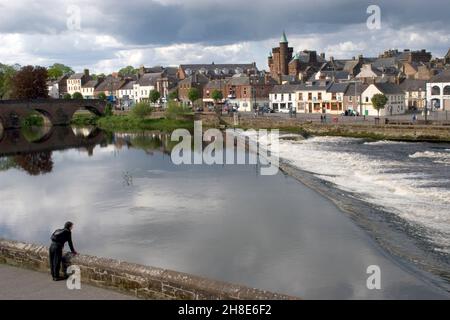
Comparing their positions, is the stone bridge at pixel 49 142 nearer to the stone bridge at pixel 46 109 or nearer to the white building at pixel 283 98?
the stone bridge at pixel 46 109

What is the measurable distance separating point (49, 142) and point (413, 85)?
56472 mm

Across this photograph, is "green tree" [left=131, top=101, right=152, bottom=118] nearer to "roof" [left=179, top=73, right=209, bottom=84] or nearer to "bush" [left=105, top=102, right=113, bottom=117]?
"bush" [left=105, top=102, right=113, bottom=117]

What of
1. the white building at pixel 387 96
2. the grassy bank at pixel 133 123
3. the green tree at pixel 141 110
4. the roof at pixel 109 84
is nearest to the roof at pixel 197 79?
the grassy bank at pixel 133 123

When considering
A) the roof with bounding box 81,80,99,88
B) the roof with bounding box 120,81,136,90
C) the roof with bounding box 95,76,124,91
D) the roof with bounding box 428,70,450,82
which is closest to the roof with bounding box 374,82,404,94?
the roof with bounding box 428,70,450,82

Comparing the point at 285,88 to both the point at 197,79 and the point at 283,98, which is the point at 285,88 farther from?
the point at 197,79

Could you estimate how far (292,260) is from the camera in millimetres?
19031

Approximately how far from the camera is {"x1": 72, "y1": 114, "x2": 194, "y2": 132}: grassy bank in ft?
284

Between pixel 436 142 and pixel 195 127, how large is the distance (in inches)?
1606

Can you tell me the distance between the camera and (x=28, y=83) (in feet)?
373

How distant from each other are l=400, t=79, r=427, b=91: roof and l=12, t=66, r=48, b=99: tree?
245 ft

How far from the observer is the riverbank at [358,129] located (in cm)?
5428

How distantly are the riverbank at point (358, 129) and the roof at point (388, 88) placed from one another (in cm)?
1442

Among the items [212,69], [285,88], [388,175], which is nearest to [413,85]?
[285,88]
